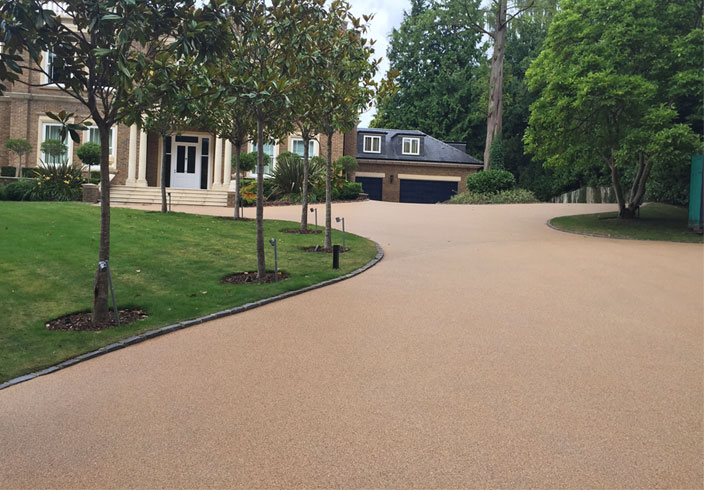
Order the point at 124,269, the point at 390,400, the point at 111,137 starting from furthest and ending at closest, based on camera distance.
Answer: the point at 111,137 < the point at 124,269 < the point at 390,400

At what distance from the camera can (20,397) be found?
4953mm

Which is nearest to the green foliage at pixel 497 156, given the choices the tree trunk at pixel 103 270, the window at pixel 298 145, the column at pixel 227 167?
the window at pixel 298 145

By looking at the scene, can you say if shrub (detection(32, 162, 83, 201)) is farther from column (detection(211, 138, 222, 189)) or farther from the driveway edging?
the driveway edging

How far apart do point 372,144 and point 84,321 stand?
29.3 metres

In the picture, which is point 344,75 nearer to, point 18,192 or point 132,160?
point 18,192

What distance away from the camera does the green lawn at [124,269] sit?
6609 millimetres

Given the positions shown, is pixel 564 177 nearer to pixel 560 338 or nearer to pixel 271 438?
pixel 560 338

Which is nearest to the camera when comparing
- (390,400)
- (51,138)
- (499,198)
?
(390,400)

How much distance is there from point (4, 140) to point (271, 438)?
28119 mm

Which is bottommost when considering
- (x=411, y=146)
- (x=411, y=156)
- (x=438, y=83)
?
(x=411, y=156)

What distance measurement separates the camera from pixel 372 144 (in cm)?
3509

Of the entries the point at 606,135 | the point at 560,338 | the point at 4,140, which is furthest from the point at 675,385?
the point at 4,140

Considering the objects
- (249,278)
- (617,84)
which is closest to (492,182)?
(617,84)

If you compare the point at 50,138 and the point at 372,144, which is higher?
the point at 372,144
